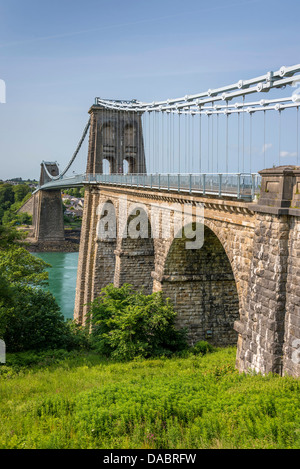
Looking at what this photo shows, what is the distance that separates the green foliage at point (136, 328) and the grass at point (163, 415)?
446 cm

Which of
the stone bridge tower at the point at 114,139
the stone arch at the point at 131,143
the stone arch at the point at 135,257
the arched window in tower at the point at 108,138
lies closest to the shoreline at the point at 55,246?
the stone arch at the point at 131,143

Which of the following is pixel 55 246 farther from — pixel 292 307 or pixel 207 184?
pixel 292 307

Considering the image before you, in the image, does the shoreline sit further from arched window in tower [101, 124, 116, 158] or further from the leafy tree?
the leafy tree

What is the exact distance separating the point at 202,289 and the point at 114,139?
15.4 meters

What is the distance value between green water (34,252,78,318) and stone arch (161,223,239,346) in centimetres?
1248

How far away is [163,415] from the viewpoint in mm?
6797

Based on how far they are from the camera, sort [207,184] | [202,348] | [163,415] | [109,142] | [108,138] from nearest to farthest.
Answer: [163,415] < [207,184] < [202,348] < [108,138] < [109,142]

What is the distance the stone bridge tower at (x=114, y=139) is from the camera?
2830 centimetres

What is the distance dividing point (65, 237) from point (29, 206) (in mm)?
18907

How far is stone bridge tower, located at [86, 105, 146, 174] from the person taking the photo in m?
28.3

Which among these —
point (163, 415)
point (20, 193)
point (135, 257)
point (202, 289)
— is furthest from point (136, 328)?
point (20, 193)

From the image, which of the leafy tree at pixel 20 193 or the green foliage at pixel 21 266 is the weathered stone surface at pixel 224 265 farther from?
the leafy tree at pixel 20 193

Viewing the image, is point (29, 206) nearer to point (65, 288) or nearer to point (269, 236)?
point (65, 288)

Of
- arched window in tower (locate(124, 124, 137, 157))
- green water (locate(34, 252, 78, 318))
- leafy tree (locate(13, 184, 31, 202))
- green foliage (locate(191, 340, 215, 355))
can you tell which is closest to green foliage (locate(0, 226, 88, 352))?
green foliage (locate(191, 340, 215, 355))
